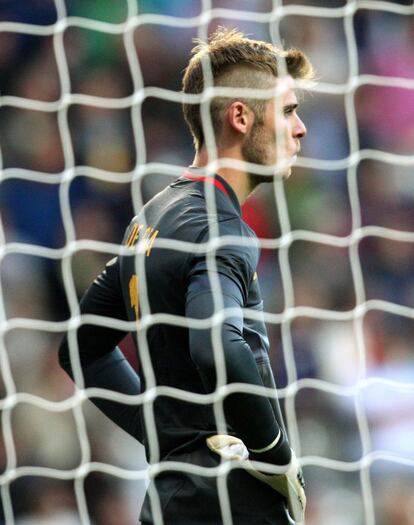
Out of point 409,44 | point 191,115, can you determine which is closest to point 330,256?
point 409,44

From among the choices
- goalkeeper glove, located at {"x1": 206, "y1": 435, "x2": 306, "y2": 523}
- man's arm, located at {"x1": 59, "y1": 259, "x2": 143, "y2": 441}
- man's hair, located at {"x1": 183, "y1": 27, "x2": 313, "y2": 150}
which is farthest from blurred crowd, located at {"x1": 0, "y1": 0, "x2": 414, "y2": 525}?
goalkeeper glove, located at {"x1": 206, "y1": 435, "x2": 306, "y2": 523}

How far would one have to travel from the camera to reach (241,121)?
1.59 metres

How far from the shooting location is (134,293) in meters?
1.53

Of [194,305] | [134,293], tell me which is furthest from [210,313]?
[134,293]

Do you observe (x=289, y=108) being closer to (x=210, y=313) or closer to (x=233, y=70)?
(x=233, y=70)

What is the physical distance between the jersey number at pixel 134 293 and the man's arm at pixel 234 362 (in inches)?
6.2

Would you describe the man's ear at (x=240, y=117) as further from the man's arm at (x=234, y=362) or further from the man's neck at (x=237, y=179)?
the man's arm at (x=234, y=362)

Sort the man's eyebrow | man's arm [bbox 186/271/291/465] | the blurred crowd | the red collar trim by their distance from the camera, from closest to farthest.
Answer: man's arm [bbox 186/271/291/465]
the red collar trim
the man's eyebrow
the blurred crowd

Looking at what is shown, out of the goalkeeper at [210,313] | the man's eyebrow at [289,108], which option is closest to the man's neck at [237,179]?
the goalkeeper at [210,313]

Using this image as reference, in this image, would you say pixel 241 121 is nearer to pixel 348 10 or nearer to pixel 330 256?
pixel 348 10

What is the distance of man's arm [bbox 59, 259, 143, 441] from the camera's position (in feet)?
5.37

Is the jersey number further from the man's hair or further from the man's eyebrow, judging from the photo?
the man's eyebrow

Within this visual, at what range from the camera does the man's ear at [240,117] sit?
5.22ft

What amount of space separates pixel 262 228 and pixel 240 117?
0.89m
